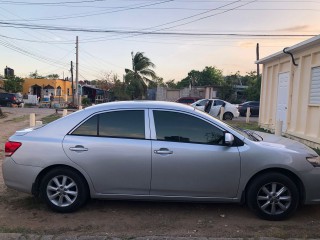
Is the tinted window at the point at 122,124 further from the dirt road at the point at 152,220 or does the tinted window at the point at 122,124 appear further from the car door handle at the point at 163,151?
the dirt road at the point at 152,220

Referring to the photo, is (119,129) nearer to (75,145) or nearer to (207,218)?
(75,145)

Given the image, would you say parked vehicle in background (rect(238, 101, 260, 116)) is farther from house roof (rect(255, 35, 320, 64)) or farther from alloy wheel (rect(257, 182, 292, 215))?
alloy wheel (rect(257, 182, 292, 215))

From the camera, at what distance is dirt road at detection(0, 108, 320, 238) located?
4492 mm

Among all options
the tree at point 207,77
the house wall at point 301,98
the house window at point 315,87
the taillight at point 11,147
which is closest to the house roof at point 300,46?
the house wall at point 301,98

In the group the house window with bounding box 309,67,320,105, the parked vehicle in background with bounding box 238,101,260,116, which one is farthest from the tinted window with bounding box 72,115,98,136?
the parked vehicle in background with bounding box 238,101,260,116

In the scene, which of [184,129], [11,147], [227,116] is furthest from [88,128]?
[227,116]

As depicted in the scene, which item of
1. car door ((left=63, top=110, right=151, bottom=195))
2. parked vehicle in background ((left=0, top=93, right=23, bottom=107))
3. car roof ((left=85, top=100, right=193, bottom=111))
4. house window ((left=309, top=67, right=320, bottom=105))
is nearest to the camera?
car door ((left=63, top=110, right=151, bottom=195))

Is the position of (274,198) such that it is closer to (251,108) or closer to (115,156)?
(115,156)

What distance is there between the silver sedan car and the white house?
18.6 feet

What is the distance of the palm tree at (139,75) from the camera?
4581cm

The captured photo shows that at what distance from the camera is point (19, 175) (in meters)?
5.14

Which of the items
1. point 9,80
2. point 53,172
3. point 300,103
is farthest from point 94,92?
point 53,172

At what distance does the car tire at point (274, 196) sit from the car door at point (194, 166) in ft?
0.92

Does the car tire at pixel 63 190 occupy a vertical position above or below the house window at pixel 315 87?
below
